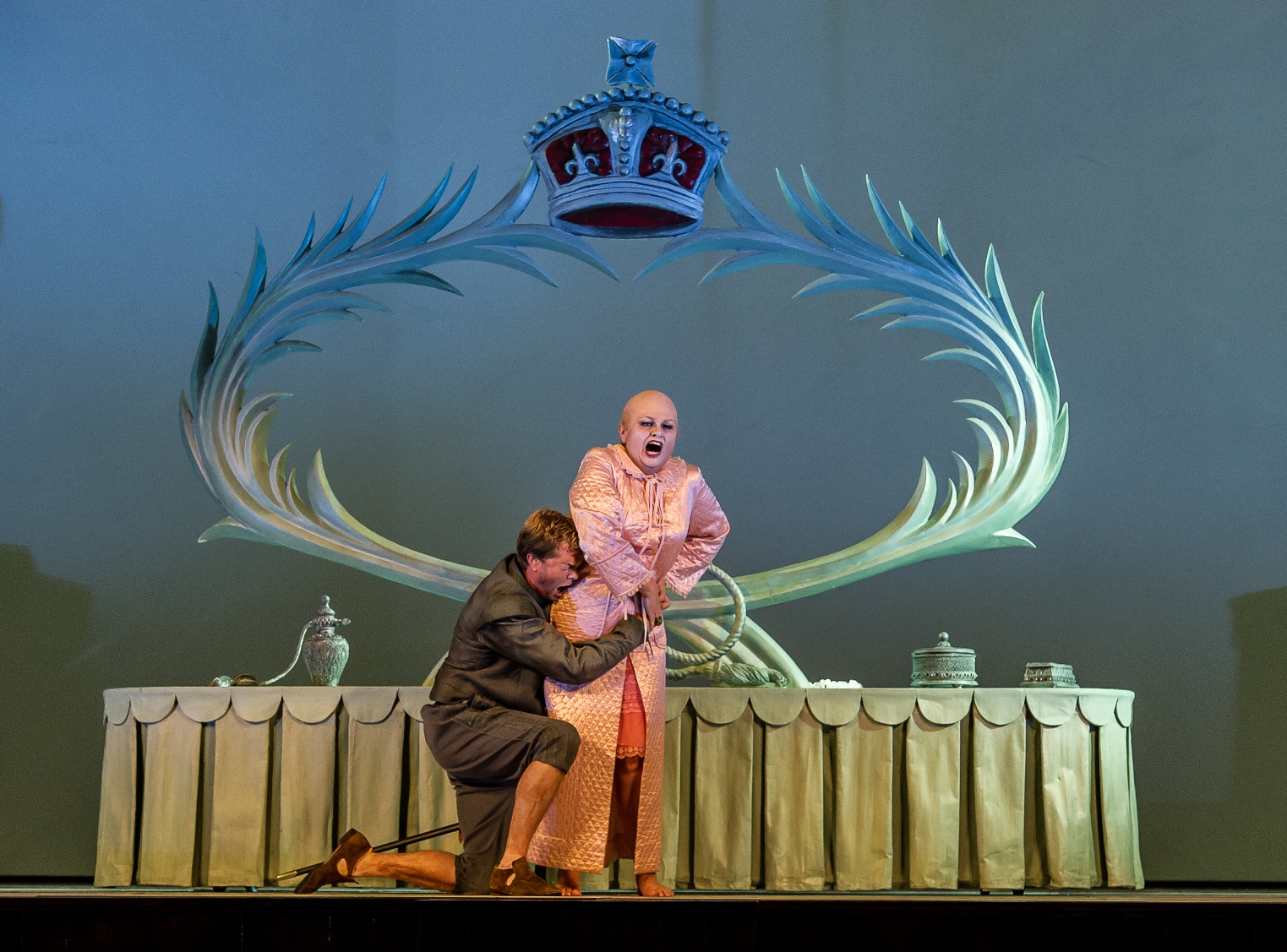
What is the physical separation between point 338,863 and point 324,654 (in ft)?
3.65

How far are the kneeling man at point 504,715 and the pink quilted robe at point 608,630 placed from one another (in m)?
0.06

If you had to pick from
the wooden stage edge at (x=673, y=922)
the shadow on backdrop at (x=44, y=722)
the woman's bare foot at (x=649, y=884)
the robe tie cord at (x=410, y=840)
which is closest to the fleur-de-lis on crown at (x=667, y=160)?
the robe tie cord at (x=410, y=840)

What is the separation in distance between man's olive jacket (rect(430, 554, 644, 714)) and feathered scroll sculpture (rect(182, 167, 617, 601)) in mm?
1366

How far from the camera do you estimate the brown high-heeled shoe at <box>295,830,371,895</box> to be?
3.87 metres

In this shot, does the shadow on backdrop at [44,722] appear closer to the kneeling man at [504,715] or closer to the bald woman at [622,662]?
the kneeling man at [504,715]

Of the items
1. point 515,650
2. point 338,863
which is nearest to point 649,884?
point 515,650

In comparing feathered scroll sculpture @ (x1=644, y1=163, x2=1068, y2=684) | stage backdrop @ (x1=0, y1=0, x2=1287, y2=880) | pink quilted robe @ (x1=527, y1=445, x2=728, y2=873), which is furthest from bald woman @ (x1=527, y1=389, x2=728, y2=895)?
stage backdrop @ (x1=0, y1=0, x2=1287, y2=880)

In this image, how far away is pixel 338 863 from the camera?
3.89m

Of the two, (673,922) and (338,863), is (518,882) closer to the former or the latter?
(338,863)

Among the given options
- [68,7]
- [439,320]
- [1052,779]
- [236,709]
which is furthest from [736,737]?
[68,7]

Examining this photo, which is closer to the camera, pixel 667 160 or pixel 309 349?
pixel 667 160

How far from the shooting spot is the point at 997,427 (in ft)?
22.1

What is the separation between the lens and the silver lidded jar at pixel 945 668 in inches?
188

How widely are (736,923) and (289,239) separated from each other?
4.95 meters
